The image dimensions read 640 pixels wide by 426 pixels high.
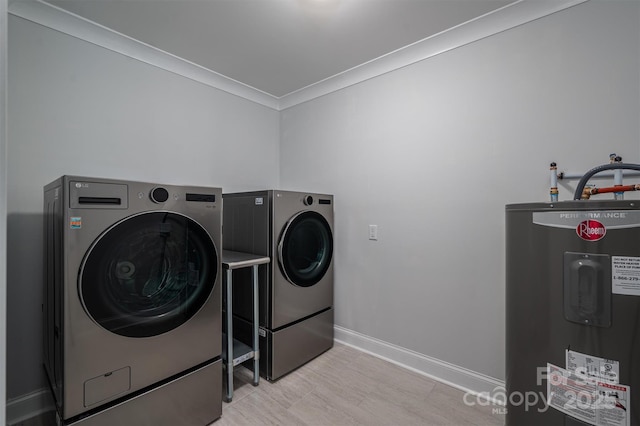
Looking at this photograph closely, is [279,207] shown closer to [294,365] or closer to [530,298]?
[294,365]

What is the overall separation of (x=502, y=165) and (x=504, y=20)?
89 centimetres

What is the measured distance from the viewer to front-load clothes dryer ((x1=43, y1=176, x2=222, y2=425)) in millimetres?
1167

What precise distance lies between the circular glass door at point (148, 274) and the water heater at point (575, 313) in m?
1.52

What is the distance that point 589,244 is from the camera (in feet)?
3.37

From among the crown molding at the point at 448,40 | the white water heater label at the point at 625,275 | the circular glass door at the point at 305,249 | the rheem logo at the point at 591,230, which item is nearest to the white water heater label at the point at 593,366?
the white water heater label at the point at 625,275

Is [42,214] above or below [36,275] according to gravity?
above

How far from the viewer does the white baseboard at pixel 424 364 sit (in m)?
1.83

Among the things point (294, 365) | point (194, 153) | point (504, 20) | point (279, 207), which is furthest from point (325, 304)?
point (504, 20)

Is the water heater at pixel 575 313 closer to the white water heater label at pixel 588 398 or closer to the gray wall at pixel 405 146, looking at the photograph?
the white water heater label at pixel 588 398

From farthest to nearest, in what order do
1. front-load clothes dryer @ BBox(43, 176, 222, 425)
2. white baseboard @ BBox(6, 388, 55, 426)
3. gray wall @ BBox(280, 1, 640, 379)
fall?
white baseboard @ BBox(6, 388, 55, 426) → gray wall @ BBox(280, 1, 640, 379) → front-load clothes dryer @ BBox(43, 176, 222, 425)

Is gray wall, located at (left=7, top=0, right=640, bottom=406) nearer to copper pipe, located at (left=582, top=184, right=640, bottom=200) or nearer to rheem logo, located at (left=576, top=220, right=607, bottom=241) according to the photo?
copper pipe, located at (left=582, top=184, right=640, bottom=200)

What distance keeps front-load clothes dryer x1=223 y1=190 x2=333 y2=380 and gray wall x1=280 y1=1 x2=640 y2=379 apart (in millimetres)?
261

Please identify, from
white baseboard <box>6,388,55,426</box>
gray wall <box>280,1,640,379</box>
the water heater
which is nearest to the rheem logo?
the water heater

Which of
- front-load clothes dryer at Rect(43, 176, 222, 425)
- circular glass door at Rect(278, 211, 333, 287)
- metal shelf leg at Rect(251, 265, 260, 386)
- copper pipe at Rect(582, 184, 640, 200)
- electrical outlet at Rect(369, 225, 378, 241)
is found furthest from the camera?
electrical outlet at Rect(369, 225, 378, 241)
